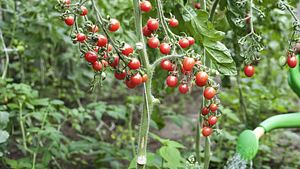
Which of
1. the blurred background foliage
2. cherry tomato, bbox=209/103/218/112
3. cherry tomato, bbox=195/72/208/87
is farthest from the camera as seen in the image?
the blurred background foliage

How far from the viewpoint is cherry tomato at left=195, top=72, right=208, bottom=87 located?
1.01 meters

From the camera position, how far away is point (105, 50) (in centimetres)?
106

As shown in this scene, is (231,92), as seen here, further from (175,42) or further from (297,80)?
(175,42)

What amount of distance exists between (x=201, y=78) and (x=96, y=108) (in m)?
0.94

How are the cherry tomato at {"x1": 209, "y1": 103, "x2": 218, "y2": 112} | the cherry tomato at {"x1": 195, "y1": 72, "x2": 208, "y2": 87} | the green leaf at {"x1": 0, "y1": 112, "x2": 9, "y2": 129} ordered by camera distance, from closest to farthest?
the cherry tomato at {"x1": 195, "y1": 72, "x2": 208, "y2": 87}, the cherry tomato at {"x1": 209, "y1": 103, "x2": 218, "y2": 112}, the green leaf at {"x1": 0, "y1": 112, "x2": 9, "y2": 129}

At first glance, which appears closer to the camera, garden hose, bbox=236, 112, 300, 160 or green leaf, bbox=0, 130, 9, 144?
garden hose, bbox=236, 112, 300, 160

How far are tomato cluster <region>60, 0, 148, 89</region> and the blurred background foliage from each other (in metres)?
0.30

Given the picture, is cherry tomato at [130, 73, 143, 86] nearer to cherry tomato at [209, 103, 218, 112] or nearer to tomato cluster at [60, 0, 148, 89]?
tomato cluster at [60, 0, 148, 89]

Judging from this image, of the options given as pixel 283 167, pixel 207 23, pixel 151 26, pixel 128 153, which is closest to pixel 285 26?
pixel 283 167

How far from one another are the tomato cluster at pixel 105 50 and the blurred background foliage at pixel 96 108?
30 cm

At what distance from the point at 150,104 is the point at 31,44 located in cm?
141

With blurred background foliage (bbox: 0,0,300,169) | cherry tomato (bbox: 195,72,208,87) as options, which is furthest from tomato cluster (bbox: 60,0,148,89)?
blurred background foliage (bbox: 0,0,300,169)

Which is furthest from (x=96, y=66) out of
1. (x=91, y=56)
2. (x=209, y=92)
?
(x=209, y=92)

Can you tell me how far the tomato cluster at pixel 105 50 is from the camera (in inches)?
41.2
